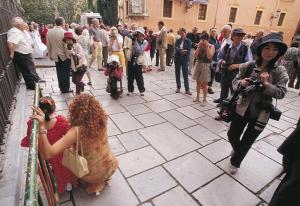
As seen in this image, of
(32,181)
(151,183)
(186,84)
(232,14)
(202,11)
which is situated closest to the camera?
(32,181)

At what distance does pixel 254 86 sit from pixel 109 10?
1949 centimetres

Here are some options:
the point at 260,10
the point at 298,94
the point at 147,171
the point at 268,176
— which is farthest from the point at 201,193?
the point at 260,10

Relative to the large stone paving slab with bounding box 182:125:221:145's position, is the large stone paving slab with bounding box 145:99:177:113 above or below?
above

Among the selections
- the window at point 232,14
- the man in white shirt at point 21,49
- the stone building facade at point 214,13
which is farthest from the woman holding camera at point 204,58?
the window at point 232,14

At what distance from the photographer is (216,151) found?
320 cm

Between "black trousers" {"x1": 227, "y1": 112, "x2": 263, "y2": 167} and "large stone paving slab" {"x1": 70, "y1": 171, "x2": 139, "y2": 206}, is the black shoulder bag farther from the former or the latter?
"large stone paving slab" {"x1": 70, "y1": 171, "x2": 139, "y2": 206}

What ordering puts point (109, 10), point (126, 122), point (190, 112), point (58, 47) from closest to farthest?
1. point (126, 122)
2. point (190, 112)
3. point (58, 47)
4. point (109, 10)

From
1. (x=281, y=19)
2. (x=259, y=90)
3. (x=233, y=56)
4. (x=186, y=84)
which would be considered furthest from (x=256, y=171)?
(x=281, y=19)

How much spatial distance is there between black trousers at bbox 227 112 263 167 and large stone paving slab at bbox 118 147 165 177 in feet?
3.39

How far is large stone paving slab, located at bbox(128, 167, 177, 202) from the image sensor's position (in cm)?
236

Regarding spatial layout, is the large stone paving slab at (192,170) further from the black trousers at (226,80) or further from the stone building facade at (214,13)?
the stone building facade at (214,13)

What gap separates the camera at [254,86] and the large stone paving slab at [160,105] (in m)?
2.55

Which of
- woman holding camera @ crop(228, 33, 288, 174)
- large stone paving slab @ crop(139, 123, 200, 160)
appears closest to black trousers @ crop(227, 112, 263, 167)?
woman holding camera @ crop(228, 33, 288, 174)

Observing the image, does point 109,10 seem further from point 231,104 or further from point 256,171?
point 256,171
